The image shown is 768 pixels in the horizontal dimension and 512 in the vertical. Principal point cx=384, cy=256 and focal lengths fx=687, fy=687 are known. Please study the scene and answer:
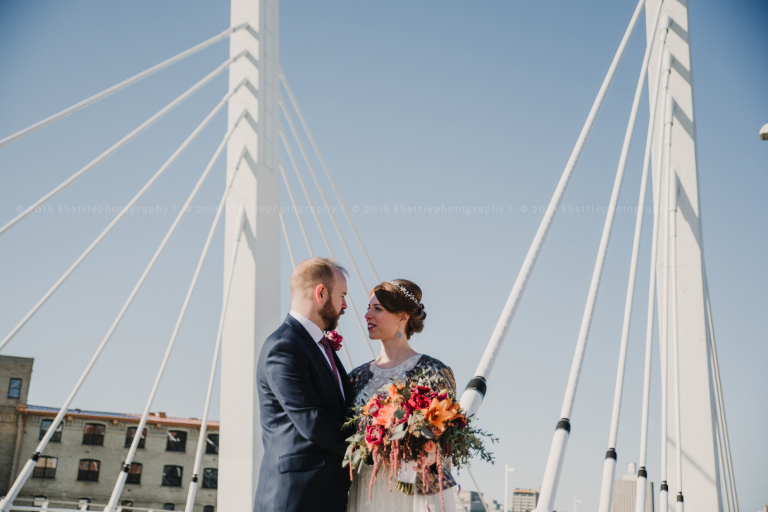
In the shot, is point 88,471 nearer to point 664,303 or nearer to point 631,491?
point 631,491

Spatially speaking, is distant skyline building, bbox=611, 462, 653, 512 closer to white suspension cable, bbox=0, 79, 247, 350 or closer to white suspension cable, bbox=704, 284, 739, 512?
white suspension cable, bbox=704, 284, 739, 512

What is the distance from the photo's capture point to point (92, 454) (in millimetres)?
34500

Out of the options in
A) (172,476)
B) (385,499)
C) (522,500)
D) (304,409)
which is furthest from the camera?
(522,500)

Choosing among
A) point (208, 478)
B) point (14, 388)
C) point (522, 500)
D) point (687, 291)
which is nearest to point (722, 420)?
point (687, 291)

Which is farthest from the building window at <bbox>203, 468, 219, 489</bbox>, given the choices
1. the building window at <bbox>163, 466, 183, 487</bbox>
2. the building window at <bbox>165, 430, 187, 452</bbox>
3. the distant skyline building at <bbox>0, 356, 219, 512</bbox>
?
the building window at <bbox>165, 430, 187, 452</bbox>

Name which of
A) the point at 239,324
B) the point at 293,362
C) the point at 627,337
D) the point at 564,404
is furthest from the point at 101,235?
the point at 627,337

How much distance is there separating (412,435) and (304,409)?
0.43 meters

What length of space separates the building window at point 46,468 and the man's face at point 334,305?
35410mm

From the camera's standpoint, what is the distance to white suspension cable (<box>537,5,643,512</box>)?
2910 mm

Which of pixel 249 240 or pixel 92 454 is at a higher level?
pixel 249 240

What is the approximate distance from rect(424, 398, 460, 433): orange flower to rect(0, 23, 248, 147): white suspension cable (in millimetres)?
2999

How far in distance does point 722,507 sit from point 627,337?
6.60 feet

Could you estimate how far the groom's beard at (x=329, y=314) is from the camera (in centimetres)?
291

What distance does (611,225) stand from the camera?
172 inches
